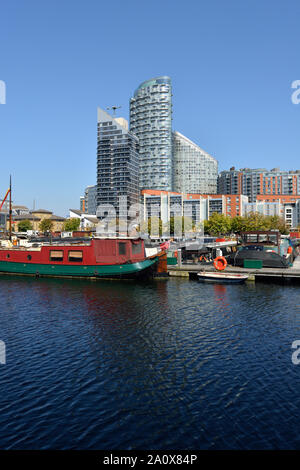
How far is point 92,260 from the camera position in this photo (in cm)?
4700

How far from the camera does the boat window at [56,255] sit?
49.5m

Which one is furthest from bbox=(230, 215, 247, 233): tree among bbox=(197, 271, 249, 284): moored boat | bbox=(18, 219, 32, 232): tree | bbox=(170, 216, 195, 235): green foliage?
bbox=(18, 219, 32, 232): tree

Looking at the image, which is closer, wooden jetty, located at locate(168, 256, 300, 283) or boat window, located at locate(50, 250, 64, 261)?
wooden jetty, located at locate(168, 256, 300, 283)

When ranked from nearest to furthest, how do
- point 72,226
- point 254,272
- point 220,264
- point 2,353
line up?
point 2,353, point 254,272, point 220,264, point 72,226

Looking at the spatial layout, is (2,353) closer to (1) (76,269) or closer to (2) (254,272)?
(1) (76,269)

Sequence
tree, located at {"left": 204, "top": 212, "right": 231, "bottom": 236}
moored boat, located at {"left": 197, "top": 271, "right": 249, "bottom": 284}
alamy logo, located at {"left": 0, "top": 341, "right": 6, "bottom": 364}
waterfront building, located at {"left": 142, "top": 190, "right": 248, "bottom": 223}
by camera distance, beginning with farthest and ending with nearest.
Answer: waterfront building, located at {"left": 142, "top": 190, "right": 248, "bottom": 223}, tree, located at {"left": 204, "top": 212, "right": 231, "bottom": 236}, moored boat, located at {"left": 197, "top": 271, "right": 249, "bottom": 284}, alamy logo, located at {"left": 0, "top": 341, "right": 6, "bottom": 364}

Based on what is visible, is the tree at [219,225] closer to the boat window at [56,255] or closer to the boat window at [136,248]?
the boat window at [136,248]

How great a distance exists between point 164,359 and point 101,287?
23.8 meters

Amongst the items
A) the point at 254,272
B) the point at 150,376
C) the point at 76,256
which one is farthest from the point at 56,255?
the point at 150,376

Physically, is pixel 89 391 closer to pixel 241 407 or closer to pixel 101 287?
pixel 241 407

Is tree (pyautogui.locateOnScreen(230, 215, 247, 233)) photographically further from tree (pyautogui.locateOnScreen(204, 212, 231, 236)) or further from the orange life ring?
the orange life ring

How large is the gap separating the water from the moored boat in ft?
29.1

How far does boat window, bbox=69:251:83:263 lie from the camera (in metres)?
48.0

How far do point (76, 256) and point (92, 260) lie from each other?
→ 2808 mm
